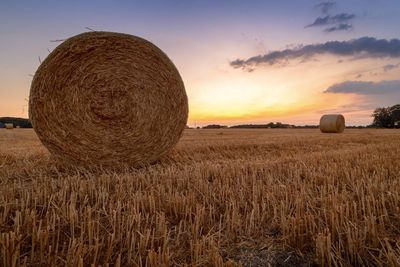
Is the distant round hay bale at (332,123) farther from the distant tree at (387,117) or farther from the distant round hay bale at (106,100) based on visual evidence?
the distant tree at (387,117)

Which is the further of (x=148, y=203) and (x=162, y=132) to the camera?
(x=162, y=132)

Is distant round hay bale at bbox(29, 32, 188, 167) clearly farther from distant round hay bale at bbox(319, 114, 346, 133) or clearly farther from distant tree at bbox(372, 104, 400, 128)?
distant tree at bbox(372, 104, 400, 128)

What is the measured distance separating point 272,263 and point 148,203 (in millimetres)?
1354

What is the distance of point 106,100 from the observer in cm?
573

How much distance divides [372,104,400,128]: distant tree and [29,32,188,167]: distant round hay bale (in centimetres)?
3879

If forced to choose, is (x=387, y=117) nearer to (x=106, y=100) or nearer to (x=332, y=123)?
(x=332, y=123)

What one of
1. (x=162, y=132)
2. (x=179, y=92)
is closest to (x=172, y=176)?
(x=162, y=132)

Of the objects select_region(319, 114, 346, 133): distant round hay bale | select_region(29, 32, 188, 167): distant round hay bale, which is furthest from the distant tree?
select_region(29, 32, 188, 167): distant round hay bale

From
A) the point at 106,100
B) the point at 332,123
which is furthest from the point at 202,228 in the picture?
the point at 332,123

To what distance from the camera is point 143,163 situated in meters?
5.92

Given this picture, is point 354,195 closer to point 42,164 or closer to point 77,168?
point 77,168

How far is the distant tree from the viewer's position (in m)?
39.6

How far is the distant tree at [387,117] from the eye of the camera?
39.6 metres

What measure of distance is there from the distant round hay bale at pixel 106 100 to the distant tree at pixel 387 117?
38.8 metres
